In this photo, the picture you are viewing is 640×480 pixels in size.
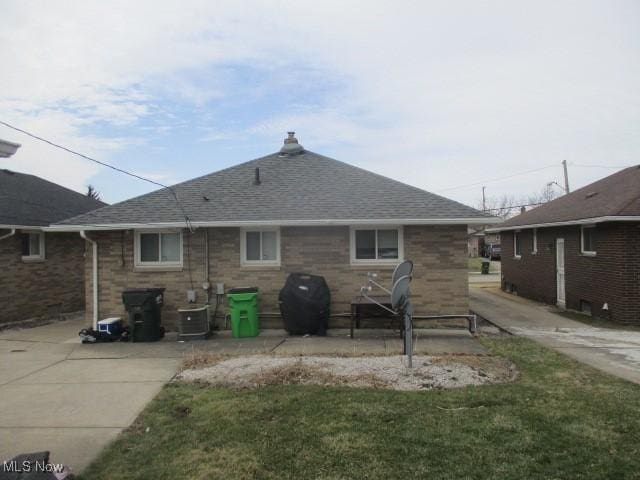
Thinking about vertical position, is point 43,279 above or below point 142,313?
above

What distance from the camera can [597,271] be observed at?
1328cm

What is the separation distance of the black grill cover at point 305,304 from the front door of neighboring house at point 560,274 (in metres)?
9.05

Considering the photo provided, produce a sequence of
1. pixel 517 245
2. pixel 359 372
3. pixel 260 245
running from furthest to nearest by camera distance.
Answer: pixel 517 245
pixel 260 245
pixel 359 372

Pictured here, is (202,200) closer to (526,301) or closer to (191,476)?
(191,476)

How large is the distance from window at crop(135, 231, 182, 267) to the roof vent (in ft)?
15.4

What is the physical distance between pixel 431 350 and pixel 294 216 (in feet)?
14.1

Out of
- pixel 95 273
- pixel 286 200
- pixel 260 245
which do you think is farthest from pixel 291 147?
pixel 95 273

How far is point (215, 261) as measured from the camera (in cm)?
1142

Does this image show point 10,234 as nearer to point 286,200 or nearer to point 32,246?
point 32,246

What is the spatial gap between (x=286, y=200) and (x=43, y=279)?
8.24 metres

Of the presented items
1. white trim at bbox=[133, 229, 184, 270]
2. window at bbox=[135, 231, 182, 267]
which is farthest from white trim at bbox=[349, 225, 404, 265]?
window at bbox=[135, 231, 182, 267]

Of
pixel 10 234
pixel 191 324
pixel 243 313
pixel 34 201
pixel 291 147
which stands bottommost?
pixel 191 324

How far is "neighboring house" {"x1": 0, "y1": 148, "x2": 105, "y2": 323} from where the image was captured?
13.5 meters

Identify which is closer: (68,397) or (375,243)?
(68,397)
